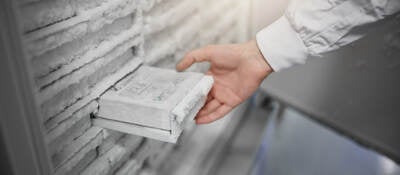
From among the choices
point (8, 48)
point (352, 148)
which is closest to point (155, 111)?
point (8, 48)

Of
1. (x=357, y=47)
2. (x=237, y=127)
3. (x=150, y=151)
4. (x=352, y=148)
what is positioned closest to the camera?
(x=150, y=151)

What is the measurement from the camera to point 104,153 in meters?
0.85

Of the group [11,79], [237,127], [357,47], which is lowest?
[237,127]

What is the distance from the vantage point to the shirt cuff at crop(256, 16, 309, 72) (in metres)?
1.00

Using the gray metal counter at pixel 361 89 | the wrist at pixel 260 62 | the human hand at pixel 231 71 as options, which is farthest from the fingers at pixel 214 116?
the gray metal counter at pixel 361 89

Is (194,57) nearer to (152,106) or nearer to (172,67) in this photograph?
(172,67)

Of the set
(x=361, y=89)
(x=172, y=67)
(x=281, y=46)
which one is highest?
(x=281, y=46)

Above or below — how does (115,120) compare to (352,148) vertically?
above

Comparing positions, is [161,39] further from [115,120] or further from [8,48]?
[8,48]

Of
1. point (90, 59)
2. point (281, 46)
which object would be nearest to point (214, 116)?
point (281, 46)

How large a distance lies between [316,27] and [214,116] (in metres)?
0.35

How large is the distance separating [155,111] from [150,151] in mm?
320

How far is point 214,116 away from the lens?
3.40ft

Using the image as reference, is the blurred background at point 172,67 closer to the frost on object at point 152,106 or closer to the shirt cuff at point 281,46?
the frost on object at point 152,106
